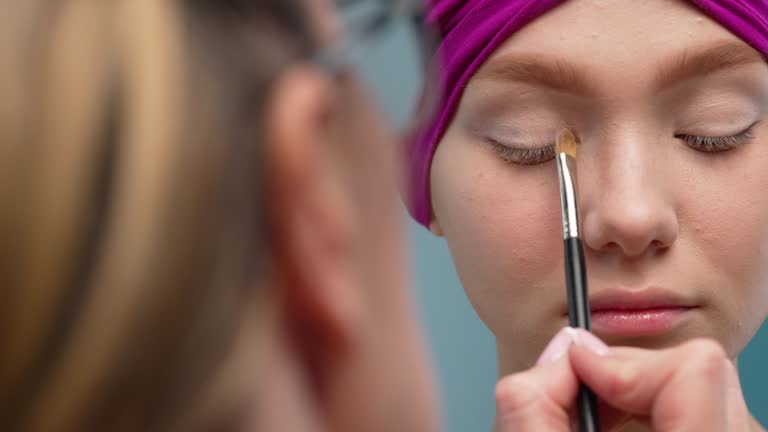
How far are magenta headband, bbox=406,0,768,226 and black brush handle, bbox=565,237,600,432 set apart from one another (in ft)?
0.61

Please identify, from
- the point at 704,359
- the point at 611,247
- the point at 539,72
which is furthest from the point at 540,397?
the point at 539,72

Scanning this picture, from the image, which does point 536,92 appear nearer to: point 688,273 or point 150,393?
point 688,273

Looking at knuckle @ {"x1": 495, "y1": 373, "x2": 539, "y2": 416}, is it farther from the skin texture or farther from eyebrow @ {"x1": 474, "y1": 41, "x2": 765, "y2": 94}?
eyebrow @ {"x1": 474, "y1": 41, "x2": 765, "y2": 94}

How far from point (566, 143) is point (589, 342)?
10.4 inches

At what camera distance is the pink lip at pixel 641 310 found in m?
0.98

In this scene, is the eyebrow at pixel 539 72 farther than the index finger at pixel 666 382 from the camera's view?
Yes

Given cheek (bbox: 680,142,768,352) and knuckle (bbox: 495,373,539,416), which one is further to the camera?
cheek (bbox: 680,142,768,352)

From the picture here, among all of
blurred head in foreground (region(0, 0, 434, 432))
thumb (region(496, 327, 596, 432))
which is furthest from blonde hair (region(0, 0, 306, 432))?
thumb (region(496, 327, 596, 432))

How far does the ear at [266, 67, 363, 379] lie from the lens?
424 mm

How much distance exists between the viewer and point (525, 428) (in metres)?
0.76

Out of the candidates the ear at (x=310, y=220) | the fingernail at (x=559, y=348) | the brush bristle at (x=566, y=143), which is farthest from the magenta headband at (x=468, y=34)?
the ear at (x=310, y=220)

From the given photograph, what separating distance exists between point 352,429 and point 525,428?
0.31 m

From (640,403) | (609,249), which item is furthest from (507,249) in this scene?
(640,403)

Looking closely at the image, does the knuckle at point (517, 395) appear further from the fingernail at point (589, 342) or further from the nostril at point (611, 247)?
the nostril at point (611, 247)
